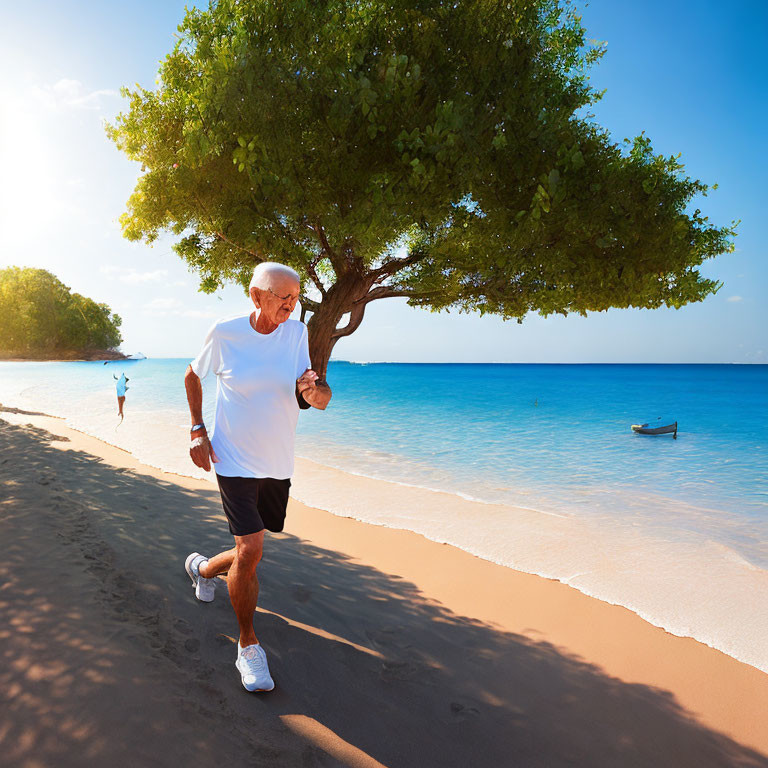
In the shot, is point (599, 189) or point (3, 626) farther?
point (599, 189)

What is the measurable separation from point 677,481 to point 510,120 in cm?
1135

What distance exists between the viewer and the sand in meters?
2.56

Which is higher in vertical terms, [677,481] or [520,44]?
[520,44]

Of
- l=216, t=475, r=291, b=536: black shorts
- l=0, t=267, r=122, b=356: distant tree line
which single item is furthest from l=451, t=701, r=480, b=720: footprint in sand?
l=0, t=267, r=122, b=356: distant tree line

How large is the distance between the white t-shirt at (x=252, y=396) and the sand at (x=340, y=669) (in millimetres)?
1285

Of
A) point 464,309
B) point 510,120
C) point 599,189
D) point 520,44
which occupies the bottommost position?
point 464,309

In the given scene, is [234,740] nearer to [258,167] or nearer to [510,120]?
[258,167]

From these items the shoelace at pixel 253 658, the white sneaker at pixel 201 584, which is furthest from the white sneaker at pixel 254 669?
the white sneaker at pixel 201 584

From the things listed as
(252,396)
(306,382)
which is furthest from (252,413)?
(306,382)

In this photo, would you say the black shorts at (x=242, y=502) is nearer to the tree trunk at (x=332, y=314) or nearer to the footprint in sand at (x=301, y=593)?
the footprint in sand at (x=301, y=593)

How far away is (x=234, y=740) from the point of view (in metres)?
2.49

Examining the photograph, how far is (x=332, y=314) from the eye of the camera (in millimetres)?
8648

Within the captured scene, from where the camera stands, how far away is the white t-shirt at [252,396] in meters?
3.02

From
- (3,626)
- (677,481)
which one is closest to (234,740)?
(3,626)
